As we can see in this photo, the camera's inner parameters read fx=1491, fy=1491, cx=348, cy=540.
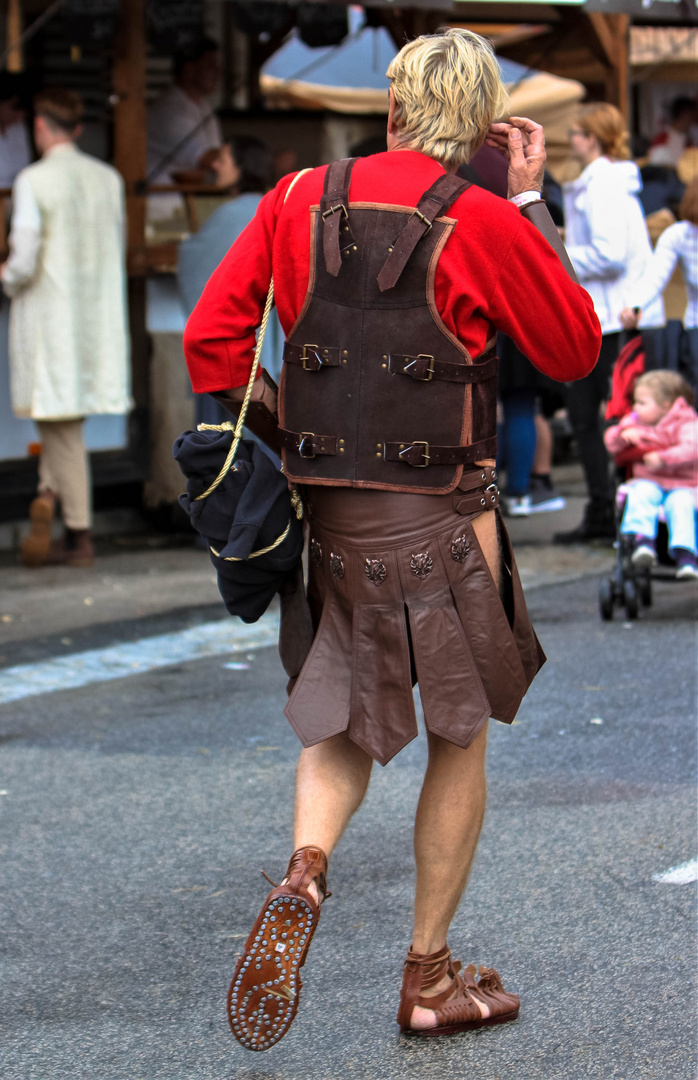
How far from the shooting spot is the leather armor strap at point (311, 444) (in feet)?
9.61

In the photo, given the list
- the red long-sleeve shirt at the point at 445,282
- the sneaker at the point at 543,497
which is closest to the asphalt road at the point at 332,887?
the red long-sleeve shirt at the point at 445,282

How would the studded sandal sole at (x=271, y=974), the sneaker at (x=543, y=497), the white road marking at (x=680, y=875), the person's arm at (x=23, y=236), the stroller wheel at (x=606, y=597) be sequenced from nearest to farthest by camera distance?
the studded sandal sole at (x=271, y=974)
the white road marking at (x=680, y=875)
the stroller wheel at (x=606, y=597)
the person's arm at (x=23, y=236)
the sneaker at (x=543, y=497)

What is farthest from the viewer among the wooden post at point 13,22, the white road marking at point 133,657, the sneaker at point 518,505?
the sneaker at point 518,505

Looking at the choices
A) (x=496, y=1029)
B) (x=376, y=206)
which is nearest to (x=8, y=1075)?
(x=496, y=1029)

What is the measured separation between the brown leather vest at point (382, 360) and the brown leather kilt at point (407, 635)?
71 millimetres

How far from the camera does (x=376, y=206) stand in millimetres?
2801

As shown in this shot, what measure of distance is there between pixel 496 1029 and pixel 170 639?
389 centimetres

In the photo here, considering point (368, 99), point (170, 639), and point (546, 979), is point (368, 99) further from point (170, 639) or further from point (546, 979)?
point (546, 979)

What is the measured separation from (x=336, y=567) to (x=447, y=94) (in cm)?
94

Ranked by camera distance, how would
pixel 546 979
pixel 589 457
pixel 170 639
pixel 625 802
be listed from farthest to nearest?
pixel 589 457 → pixel 170 639 → pixel 625 802 → pixel 546 979

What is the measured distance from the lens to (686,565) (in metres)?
6.75

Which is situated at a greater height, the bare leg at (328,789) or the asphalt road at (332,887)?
the bare leg at (328,789)

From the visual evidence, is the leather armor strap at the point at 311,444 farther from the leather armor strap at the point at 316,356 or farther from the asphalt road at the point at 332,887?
the asphalt road at the point at 332,887

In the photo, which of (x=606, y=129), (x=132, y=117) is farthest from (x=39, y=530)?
(x=606, y=129)
